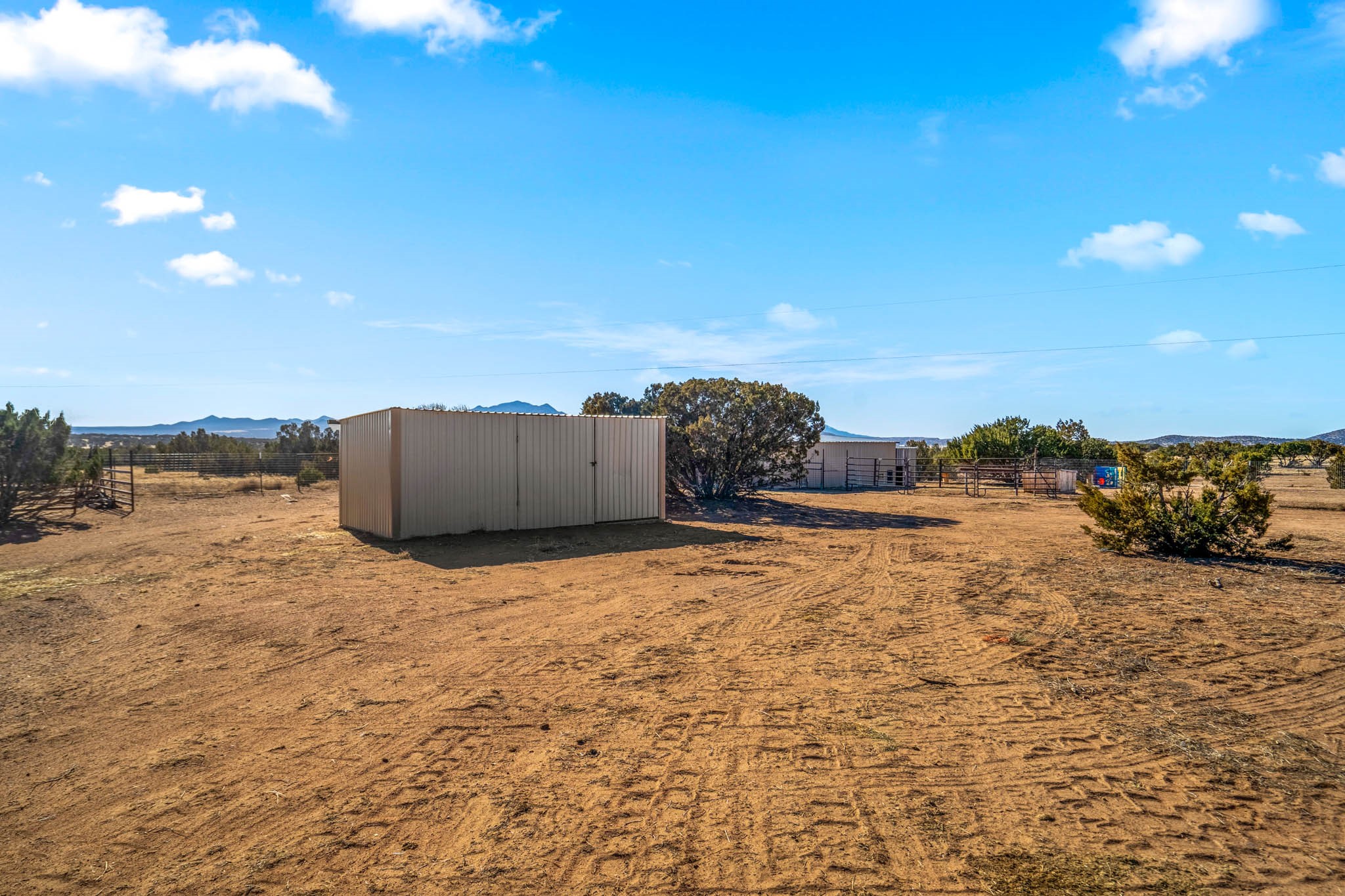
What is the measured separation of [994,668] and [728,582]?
13.8ft

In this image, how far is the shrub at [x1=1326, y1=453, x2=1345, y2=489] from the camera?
28.5 m

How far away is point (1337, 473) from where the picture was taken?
29.2 metres

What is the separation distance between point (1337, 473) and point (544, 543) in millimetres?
34443

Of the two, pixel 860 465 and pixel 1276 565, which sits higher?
pixel 860 465

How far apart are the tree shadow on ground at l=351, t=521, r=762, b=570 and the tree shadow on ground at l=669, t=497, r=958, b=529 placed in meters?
2.50

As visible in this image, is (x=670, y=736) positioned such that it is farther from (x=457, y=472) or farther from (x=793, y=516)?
(x=793, y=516)

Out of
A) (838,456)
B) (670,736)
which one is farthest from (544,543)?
(838,456)

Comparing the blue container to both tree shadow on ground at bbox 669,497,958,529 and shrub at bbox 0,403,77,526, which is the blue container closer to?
tree shadow on ground at bbox 669,497,958,529

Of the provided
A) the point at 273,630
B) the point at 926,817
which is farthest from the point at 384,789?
the point at 273,630

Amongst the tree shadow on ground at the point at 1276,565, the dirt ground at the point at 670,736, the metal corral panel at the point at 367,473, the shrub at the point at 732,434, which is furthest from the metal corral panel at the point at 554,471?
the tree shadow on ground at the point at 1276,565

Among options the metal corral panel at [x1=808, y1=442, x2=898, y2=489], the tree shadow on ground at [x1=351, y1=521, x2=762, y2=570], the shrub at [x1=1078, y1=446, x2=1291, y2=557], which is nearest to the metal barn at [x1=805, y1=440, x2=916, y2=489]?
the metal corral panel at [x1=808, y1=442, x2=898, y2=489]

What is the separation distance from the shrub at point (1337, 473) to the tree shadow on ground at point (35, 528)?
42.3 metres

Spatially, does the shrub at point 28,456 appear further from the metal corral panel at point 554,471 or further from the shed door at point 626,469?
the shed door at point 626,469

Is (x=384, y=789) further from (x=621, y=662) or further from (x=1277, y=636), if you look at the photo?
(x=1277, y=636)
